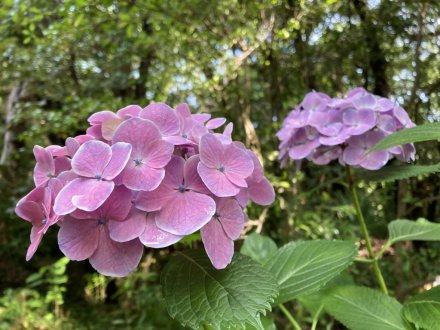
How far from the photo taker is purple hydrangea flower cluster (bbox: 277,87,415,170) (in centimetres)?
85

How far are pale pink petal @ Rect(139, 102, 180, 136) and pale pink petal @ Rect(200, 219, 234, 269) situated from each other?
13 centimetres

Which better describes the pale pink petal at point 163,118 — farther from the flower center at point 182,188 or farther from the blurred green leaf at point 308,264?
the blurred green leaf at point 308,264

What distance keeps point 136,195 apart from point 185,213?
6 cm

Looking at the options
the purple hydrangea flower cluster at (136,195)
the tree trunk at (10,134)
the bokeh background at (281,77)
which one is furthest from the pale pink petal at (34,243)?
the tree trunk at (10,134)

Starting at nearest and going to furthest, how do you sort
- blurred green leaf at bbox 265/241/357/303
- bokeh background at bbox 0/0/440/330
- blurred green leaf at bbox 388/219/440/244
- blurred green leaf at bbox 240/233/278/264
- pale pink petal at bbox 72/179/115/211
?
pale pink petal at bbox 72/179/115/211 → blurred green leaf at bbox 265/241/357/303 → blurred green leaf at bbox 388/219/440/244 → blurred green leaf at bbox 240/233/278/264 → bokeh background at bbox 0/0/440/330

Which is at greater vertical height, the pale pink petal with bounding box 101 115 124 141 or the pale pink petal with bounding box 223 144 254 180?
the pale pink petal with bounding box 223 144 254 180

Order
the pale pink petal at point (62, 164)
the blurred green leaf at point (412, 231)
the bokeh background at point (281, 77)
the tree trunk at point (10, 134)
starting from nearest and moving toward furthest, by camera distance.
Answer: the pale pink petal at point (62, 164), the blurred green leaf at point (412, 231), the bokeh background at point (281, 77), the tree trunk at point (10, 134)

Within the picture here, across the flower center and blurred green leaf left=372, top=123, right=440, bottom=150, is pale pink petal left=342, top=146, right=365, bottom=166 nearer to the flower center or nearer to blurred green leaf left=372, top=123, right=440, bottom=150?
blurred green leaf left=372, top=123, right=440, bottom=150

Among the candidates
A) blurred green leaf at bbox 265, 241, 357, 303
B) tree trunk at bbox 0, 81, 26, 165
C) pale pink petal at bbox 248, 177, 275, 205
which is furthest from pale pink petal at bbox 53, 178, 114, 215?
tree trunk at bbox 0, 81, 26, 165

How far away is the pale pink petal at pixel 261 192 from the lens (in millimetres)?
622

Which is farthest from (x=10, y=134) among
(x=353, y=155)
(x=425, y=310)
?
(x=425, y=310)

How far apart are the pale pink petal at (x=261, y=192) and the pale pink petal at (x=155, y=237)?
20 centimetres

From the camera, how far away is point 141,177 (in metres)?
0.46

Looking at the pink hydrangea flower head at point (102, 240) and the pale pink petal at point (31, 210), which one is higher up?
the pink hydrangea flower head at point (102, 240)
